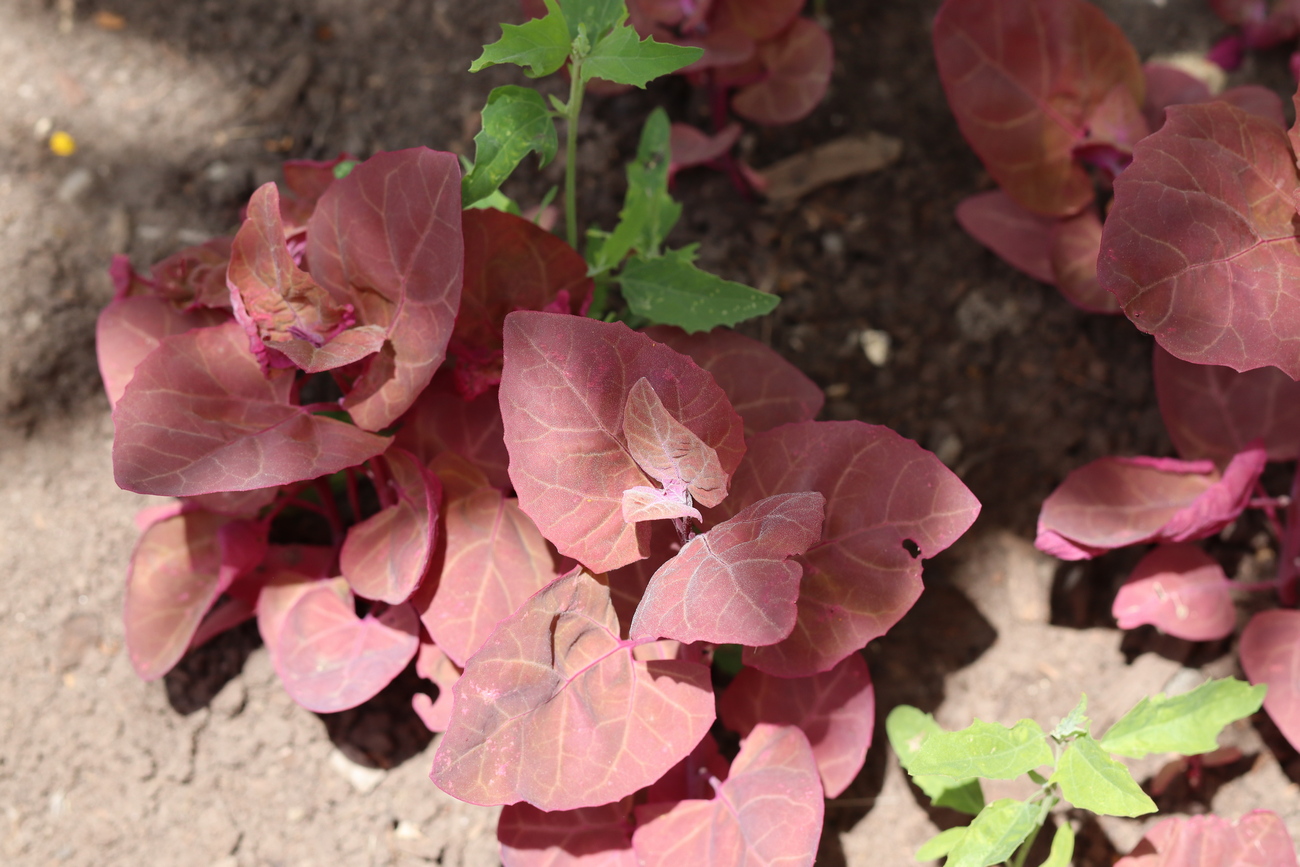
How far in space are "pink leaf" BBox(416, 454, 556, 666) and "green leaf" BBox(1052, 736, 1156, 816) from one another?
0.76m

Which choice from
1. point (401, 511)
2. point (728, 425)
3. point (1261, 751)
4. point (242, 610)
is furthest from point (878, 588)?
point (242, 610)

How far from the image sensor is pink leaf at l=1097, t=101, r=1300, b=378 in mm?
1255

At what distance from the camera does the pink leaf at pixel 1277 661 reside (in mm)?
1561

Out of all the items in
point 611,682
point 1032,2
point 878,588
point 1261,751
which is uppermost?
point 1032,2

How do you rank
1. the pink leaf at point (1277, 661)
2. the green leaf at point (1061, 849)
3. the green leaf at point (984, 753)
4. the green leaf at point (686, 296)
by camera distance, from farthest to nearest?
the pink leaf at point (1277, 661), the green leaf at point (686, 296), the green leaf at point (1061, 849), the green leaf at point (984, 753)

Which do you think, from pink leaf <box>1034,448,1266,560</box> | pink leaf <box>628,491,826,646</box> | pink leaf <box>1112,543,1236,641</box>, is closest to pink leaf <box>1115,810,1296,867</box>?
pink leaf <box>1112,543,1236,641</box>

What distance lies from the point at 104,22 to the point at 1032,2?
1.92 m

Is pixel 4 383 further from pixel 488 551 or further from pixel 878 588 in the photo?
pixel 878 588

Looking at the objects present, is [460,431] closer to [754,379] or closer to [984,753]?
[754,379]

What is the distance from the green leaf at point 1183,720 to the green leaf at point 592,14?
4.10 feet

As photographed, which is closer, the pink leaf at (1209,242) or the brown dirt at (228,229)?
the pink leaf at (1209,242)

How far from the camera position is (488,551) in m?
1.43

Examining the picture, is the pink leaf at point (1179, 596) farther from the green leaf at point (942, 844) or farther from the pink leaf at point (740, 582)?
the pink leaf at point (740, 582)

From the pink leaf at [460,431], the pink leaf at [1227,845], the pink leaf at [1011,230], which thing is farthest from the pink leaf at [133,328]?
the pink leaf at [1227,845]
